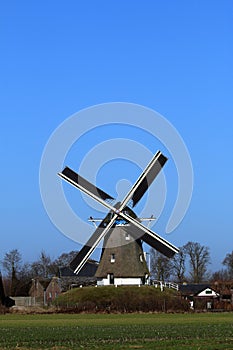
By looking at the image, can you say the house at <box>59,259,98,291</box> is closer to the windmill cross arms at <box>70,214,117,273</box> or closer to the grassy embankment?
the grassy embankment

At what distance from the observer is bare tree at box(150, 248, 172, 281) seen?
101338 mm

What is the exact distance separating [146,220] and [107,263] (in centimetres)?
588

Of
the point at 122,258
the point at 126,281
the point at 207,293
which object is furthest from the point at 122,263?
the point at 207,293

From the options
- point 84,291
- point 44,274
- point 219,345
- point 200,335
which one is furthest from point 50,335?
point 44,274

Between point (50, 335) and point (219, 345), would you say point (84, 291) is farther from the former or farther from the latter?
point (219, 345)

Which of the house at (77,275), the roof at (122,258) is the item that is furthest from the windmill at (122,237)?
the house at (77,275)

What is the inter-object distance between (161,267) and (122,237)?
4376 centimetres

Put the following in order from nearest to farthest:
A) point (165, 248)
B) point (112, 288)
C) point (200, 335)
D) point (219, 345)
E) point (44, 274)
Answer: point (219, 345) → point (200, 335) → point (165, 248) → point (112, 288) → point (44, 274)

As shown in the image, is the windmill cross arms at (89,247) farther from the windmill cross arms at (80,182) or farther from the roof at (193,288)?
the roof at (193,288)

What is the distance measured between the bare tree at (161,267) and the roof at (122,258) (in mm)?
36321

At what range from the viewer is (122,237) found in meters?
61.1

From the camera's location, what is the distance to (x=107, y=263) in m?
62.9

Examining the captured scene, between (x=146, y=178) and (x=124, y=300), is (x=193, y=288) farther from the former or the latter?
(x=146, y=178)

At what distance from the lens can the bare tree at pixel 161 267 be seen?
101338 millimetres
